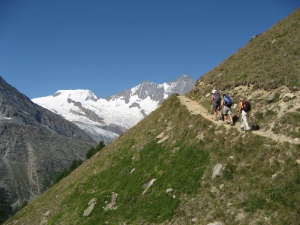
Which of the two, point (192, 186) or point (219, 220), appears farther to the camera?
point (192, 186)

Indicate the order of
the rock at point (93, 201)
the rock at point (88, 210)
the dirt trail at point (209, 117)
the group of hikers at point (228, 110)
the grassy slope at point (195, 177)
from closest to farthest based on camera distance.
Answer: the grassy slope at point (195, 177) < the dirt trail at point (209, 117) < the group of hikers at point (228, 110) < the rock at point (88, 210) < the rock at point (93, 201)

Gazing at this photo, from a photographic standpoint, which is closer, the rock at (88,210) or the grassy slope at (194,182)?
the grassy slope at (194,182)

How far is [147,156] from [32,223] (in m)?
15.6

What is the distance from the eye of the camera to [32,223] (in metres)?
29.4

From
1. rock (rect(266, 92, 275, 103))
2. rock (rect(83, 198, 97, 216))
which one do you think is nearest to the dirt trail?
rock (rect(266, 92, 275, 103))

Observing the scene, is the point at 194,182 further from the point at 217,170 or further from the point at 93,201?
the point at 93,201

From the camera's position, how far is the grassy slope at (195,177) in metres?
14.4

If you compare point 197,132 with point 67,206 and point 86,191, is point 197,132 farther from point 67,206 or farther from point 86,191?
point 67,206

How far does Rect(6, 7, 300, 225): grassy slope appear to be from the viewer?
14383 millimetres

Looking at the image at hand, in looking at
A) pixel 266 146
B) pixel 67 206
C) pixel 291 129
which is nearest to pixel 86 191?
pixel 67 206

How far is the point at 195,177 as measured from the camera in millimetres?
18109

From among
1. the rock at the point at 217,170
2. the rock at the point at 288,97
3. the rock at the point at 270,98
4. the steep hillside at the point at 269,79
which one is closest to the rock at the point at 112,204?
the rock at the point at 217,170

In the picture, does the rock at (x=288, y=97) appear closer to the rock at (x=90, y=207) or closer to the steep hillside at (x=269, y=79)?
the steep hillside at (x=269, y=79)

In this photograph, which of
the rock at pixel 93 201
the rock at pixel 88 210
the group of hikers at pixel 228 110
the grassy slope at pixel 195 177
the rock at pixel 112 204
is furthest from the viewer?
the rock at pixel 93 201
